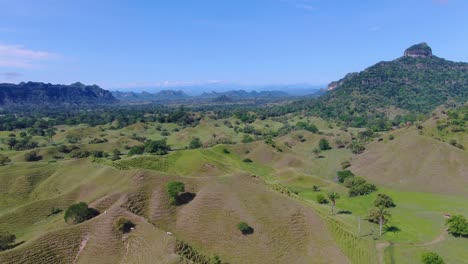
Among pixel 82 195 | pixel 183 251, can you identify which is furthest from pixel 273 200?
pixel 82 195

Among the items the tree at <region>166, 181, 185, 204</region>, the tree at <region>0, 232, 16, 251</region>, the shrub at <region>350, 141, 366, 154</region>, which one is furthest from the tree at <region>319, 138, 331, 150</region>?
the tree at <region>0, 232, 16, 251</region>

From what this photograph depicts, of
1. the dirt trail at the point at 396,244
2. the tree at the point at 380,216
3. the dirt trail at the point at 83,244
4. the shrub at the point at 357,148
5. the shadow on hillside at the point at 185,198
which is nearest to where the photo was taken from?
the dirt trail at the point at 83,244

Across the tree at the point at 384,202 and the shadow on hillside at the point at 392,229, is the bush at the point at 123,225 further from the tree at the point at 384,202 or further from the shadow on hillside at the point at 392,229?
the tree at the point at 384,202

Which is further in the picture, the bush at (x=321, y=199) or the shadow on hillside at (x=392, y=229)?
the bush at (x=321, y=199)

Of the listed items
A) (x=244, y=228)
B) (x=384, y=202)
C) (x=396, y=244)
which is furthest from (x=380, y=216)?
(x=244, y=228)

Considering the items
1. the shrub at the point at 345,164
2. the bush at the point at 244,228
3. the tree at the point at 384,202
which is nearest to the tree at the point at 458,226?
the tree at the point at 384,202

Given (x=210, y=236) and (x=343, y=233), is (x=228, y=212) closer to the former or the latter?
(x=210, y=236)

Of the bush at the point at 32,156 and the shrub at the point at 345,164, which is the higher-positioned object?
the bush at the point at 32,156

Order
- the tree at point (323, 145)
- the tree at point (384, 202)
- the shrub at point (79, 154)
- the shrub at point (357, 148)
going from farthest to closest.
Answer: the tree at point (323, 145) < the shrub at point (357, 148) < the shrub at point (79, 154) < the tree at point (384, 202)
